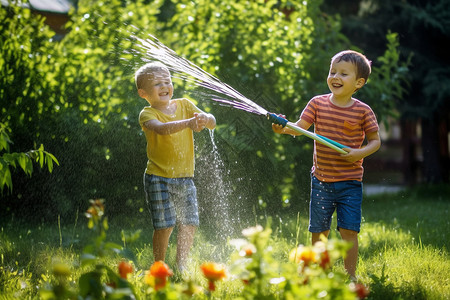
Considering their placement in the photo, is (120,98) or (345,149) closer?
(345,149)

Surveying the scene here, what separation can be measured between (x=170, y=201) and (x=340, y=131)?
1.12m

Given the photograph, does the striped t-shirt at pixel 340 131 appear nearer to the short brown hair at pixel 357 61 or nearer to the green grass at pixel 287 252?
the short brown hair at pixel 357 61

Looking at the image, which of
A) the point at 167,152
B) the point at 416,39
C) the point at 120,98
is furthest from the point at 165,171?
the point at 416,39

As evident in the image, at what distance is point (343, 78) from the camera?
11.3 ft

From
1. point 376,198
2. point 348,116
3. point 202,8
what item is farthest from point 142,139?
point 376,198

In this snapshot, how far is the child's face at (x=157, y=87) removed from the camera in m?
3.60

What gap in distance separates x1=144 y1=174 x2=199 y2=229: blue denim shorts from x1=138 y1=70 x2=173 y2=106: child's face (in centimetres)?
49

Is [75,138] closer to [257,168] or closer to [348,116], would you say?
[257,168]

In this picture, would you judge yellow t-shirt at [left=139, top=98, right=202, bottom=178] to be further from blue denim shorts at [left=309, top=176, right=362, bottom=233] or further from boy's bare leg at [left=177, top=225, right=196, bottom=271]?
blue denim shorts at [left=309, top=176, right=362, bottom=233]

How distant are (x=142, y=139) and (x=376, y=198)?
4.96 meters

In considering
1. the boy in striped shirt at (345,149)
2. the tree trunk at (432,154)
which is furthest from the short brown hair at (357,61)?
the tree trunk at (432,154)

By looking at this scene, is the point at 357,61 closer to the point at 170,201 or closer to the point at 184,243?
the point at 170,201

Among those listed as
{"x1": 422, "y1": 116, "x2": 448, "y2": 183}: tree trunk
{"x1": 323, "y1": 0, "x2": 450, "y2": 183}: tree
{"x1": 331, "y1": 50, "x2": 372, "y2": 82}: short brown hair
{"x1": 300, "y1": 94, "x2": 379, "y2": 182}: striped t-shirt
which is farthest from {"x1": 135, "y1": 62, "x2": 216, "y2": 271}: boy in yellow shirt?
{"x1": 422, "y1": 116, "x2": 448, "y2": 183}: tree trunk

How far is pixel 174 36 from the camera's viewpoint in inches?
243
